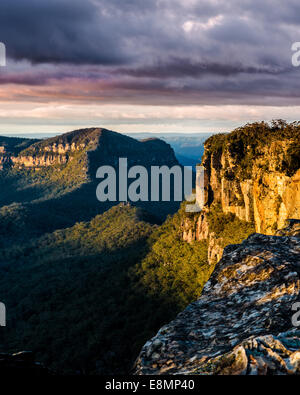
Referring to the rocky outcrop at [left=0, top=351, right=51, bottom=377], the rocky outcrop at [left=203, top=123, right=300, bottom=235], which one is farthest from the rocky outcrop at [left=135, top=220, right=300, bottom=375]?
the rocky outcrop at [left=203, top=123, right=300, bottom=235]

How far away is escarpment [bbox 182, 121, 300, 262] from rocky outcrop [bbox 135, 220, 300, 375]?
14.5m

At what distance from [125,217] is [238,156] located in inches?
4030

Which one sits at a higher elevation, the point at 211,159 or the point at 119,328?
the point at 211,159

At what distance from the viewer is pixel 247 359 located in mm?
5914

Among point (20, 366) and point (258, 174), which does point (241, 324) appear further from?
point (258, 174)

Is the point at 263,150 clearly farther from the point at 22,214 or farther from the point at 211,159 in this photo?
the point at 22,214

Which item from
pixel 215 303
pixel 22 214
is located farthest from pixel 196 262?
pixel 22 214

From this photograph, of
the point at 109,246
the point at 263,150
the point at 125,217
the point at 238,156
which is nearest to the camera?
the point at 263,150

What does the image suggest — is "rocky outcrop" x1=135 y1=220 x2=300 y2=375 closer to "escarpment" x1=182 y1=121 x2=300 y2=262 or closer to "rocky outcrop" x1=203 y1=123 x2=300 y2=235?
"escarpment" x1=182 y1=121 x2=300 y2=262

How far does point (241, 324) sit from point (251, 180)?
5494cm

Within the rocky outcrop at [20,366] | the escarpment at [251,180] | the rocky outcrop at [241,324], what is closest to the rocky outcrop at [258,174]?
the escarpment at [251,180]

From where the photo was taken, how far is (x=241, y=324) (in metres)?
8.17

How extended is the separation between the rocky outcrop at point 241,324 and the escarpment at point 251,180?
1451cm
